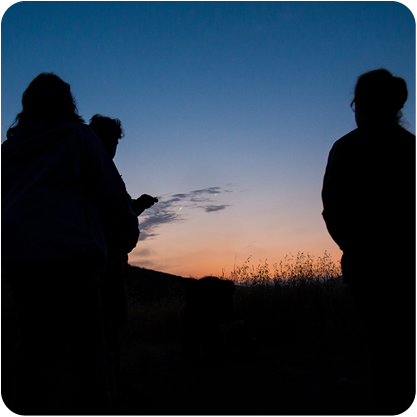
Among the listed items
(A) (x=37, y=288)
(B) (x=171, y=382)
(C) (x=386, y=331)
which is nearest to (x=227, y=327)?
(B) (x=171, y=382)

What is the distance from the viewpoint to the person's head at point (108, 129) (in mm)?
2658

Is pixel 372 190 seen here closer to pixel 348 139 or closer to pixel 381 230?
pixel 381 230

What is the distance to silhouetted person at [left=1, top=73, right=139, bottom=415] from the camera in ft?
4.94

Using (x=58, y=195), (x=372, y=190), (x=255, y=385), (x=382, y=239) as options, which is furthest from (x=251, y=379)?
(x=58, y=195)

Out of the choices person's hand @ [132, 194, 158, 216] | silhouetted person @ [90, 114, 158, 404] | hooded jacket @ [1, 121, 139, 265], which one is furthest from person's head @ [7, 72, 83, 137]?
person's hand @ [132, 194, 158, 216]

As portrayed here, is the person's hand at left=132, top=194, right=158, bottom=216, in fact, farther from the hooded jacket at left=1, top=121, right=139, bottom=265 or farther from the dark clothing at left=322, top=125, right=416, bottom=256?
the dark clothing at left=322, top=125, right=416, bottom=256

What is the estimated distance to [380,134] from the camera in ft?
5.88

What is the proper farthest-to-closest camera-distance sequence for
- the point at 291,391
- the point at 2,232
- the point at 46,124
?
the point at 291,391, the point at 46,124, the point at 2,232

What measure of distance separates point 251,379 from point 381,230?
94.0 inches

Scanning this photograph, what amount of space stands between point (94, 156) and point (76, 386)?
105 cm

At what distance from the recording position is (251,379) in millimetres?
3430

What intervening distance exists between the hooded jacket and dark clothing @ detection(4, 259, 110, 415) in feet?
0.30

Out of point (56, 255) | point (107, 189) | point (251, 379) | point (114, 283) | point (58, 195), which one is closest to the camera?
point (56, 255)

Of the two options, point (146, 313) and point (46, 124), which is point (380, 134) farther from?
point (146, 313)
